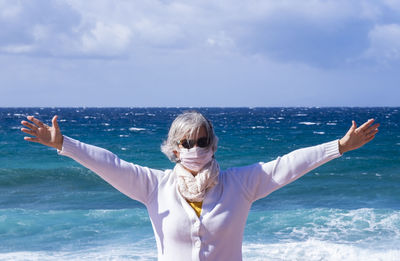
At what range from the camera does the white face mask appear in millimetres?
2076

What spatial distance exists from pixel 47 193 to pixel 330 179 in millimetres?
10062

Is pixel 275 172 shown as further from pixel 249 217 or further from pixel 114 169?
pixel 249 217

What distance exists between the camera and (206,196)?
6.96ft

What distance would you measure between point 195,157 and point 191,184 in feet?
0.38

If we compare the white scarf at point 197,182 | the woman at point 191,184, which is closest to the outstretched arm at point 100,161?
the woman at point 191,184

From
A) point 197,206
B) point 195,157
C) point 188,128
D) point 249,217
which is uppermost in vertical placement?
point 188,128

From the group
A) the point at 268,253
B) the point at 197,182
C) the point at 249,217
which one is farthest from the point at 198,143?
the point at 249,217

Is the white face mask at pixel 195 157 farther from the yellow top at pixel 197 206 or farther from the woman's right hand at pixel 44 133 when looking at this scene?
the woman's right hand at pixel 44 133

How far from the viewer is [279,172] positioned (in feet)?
7.19

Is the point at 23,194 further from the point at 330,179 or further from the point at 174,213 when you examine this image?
the point at 174,213

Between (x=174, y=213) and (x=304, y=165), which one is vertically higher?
(x=304, y=165)

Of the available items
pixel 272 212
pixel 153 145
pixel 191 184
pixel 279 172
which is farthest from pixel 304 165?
pixel 153 145

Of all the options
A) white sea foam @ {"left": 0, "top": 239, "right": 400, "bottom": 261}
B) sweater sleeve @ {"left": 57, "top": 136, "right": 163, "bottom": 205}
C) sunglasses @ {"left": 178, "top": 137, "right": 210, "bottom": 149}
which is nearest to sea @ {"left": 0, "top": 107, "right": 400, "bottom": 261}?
white sea foam @ {"left": 0, "top": 239, "right": 400, "bottom": 261}

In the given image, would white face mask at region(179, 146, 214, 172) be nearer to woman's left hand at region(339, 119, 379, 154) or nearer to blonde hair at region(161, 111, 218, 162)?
blonde hair at region(161, 111, 218, 162)
